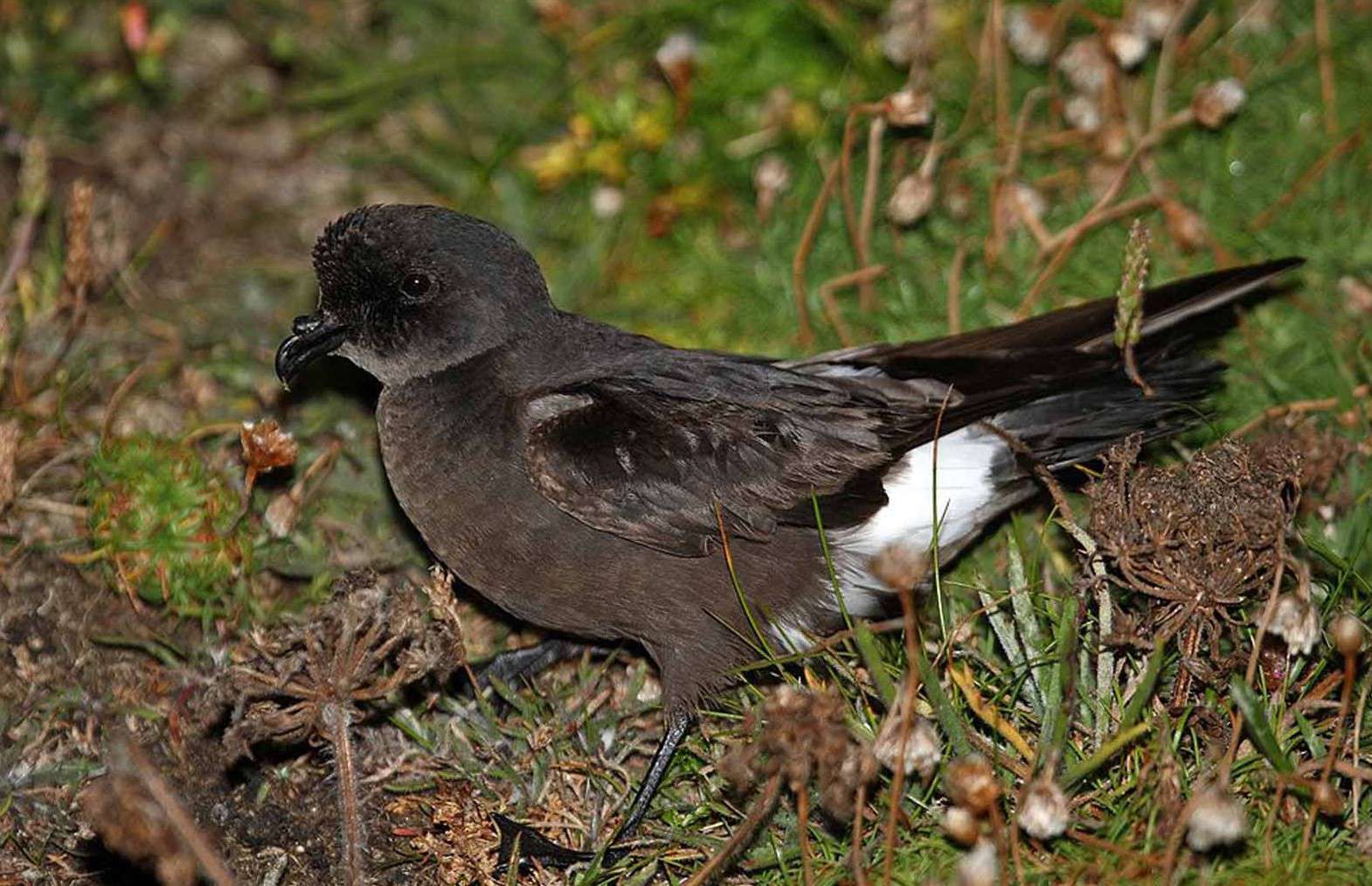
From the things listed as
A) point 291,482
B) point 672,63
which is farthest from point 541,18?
point 291,482

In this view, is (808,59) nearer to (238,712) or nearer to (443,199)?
(443,199)

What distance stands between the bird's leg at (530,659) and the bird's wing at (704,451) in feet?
1.85

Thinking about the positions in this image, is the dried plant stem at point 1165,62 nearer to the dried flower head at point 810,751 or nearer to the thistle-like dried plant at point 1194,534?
the thistle-like dried plant at point 1194,534

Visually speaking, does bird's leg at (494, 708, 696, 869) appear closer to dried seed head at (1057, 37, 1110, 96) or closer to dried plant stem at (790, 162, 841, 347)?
dried plant stem at (790, 162, 841, 347)

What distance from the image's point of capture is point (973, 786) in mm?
3078

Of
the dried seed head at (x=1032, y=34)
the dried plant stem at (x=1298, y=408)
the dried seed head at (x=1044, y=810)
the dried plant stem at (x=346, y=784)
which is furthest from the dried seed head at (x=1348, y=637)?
the dried seed head at (x=1032, y=34)

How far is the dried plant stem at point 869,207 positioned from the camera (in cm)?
518

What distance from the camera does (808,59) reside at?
19.9 feet

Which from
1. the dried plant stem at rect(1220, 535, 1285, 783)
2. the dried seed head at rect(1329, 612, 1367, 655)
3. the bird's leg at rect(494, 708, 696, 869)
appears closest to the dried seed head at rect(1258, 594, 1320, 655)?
the dried plant stem at rect(1220, 535, 1285, 783)

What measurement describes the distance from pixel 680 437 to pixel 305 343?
3.99ft

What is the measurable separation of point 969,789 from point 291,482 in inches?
103

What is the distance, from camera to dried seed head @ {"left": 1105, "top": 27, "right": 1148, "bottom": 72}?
5363 mm

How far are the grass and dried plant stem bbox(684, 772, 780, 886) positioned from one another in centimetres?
9

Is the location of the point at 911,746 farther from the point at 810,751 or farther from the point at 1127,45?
the point at 1127,45
